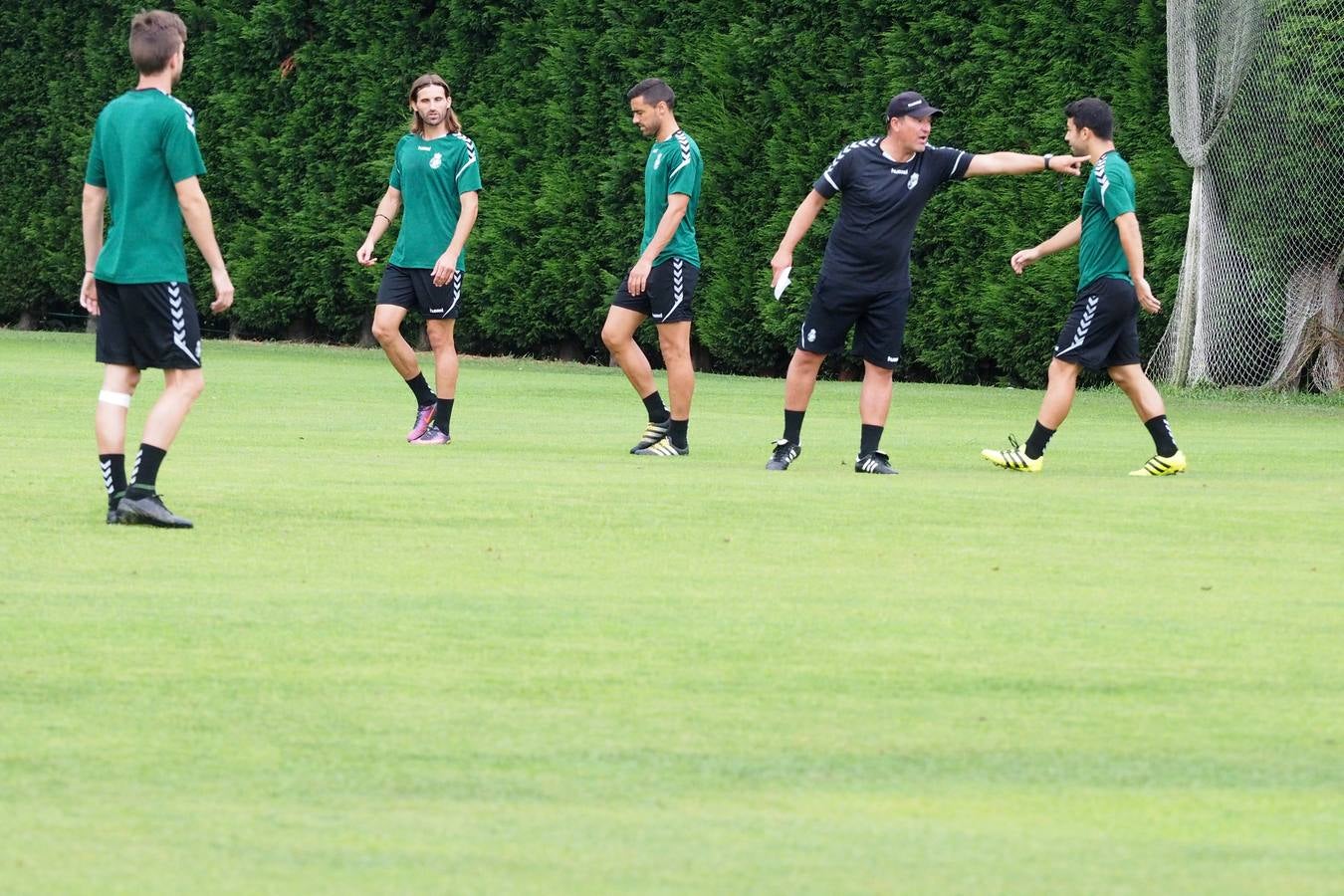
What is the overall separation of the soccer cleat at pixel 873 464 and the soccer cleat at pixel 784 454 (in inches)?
11.7

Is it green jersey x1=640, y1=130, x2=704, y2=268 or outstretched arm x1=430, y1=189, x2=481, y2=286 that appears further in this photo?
outstretched arm x1=430, y1=189, x2=481, y2=286

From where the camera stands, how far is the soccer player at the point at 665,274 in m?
10.9

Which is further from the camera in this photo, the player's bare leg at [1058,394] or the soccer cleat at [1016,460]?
the player's bare leg at [1058,394]

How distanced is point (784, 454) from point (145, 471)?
335 cm

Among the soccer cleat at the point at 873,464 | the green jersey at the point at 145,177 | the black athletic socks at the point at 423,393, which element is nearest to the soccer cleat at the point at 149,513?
the green jersey at the point at 145,177

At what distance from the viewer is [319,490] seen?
336 inches

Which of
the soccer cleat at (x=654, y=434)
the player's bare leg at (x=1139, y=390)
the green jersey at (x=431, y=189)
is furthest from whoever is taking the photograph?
the green jersey at (x=431, y=189)

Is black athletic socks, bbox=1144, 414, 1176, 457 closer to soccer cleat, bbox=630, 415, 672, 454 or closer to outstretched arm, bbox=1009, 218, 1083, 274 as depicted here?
outstretched arm, bbox=1009, 218, 1083, 274

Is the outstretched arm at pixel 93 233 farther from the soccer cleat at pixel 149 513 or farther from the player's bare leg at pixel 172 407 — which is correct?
the soccer cleat at pixel 149 513

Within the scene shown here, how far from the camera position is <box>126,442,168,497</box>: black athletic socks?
7.36 metres

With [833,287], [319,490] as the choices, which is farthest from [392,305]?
[319,490]

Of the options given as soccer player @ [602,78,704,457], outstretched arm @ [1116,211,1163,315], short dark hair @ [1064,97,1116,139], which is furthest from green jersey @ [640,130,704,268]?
outstretched arm @ [1116,211,1163,315]

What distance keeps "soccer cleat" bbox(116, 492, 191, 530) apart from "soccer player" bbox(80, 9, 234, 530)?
10cm

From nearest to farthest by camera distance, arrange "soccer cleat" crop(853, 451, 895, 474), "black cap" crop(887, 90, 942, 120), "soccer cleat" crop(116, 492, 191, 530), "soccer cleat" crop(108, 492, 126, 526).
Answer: "soccer cleat" crop(116, 492, 191, 530) < "soccer cleat" crop(108, 492, 126, 526) < "soccer cleat" crop(853, 451, 895, 474) < "black cap" crop(887, 90, 942, 120)
